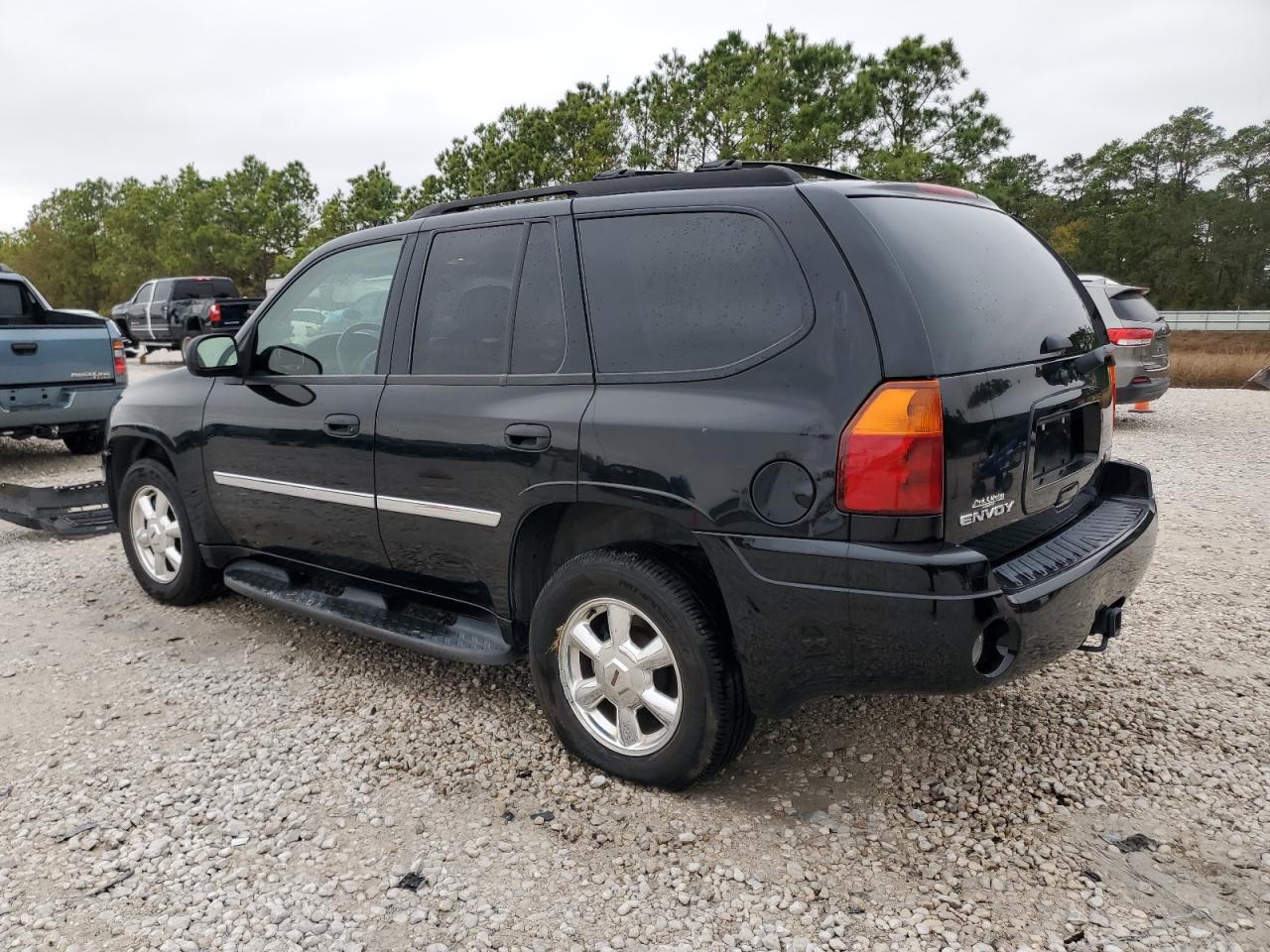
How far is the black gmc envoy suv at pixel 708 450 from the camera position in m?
2.51

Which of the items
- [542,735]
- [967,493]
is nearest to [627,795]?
[542,735]

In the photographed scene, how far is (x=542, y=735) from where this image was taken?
3.46 m

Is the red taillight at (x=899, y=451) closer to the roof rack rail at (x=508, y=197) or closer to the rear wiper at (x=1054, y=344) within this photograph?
the rear wiper at (x=1054, y=344)

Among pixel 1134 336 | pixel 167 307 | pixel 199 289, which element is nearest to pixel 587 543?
pixel 1134 336

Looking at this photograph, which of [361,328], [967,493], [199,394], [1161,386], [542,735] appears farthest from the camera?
[1161,386]

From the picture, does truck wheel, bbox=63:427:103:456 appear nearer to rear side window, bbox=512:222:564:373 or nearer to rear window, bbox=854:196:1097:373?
rear side window, bbox=512:222:564:373

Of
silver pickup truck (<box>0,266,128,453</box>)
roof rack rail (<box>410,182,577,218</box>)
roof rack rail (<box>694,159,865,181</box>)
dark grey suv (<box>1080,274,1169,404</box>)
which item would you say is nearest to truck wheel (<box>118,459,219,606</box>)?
roof rack rail (<box>410,182,577,218</box>)

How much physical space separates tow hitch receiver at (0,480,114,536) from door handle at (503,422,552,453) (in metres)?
4.08

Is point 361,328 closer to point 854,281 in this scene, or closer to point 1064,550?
point 854,281

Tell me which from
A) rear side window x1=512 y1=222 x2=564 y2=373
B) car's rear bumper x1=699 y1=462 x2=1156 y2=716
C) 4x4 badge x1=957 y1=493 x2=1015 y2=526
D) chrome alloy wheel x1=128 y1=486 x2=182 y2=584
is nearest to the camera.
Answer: car's rear bumper x1=699 y1=462 x2=1156 y2=716

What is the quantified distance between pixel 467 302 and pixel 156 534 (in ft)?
8.23

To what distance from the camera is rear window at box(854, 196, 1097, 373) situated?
102 inches

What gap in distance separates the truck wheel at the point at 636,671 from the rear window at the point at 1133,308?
9.42 m

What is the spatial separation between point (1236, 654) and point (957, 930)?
249 cm
